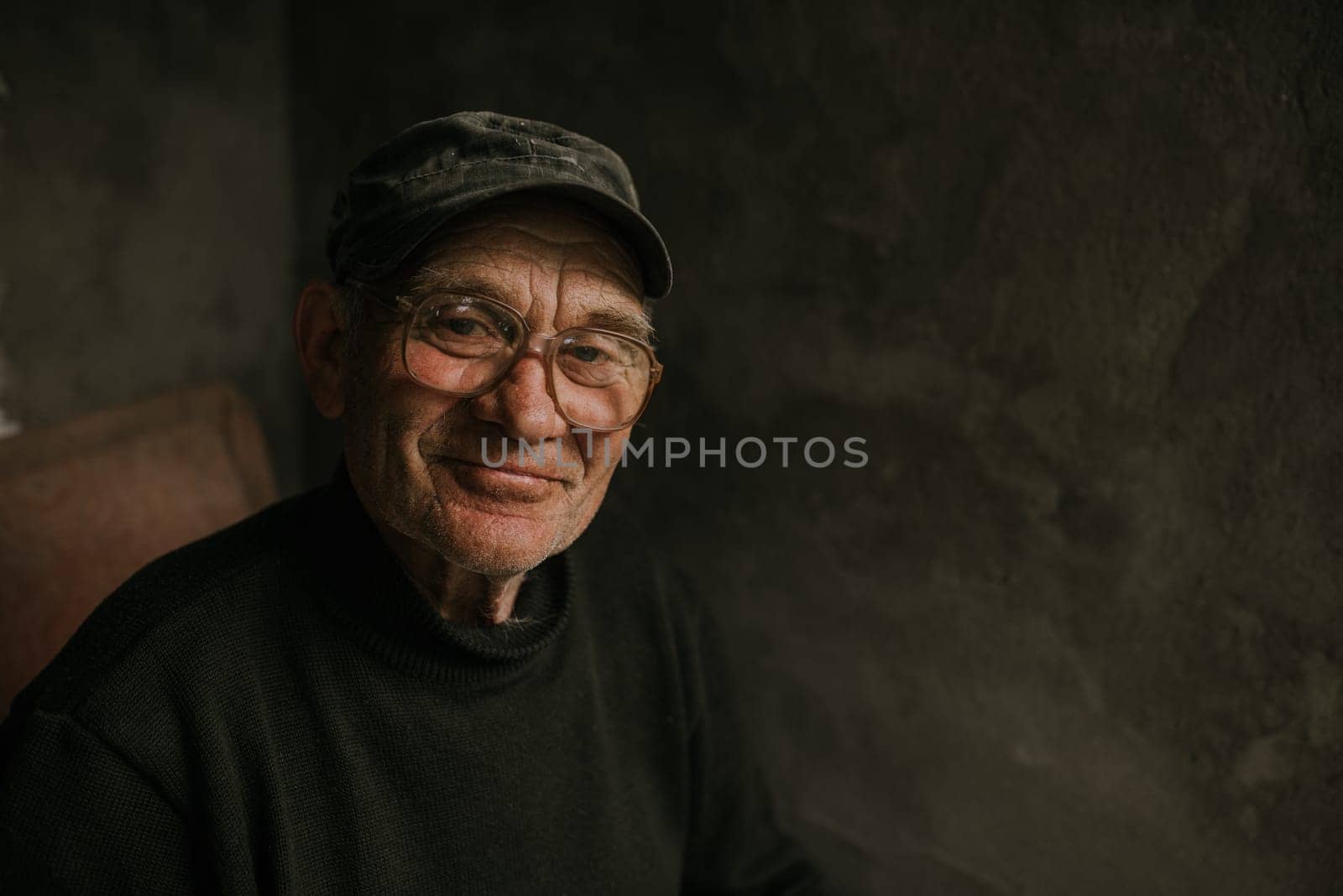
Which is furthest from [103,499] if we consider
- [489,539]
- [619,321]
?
[619,321]

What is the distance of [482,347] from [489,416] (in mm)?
87

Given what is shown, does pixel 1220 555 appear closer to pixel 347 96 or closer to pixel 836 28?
pixel 836 28

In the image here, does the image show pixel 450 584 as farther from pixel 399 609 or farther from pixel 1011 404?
pixel 1011 404

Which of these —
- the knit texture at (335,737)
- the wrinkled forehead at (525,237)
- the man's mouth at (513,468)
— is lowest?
the knit texture at (335,737)

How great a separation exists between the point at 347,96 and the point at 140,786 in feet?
5.81

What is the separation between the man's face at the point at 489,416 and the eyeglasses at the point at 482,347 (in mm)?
13

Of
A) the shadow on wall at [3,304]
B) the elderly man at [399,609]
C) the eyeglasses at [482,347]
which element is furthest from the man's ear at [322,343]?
the shadow on wall at [3,304]

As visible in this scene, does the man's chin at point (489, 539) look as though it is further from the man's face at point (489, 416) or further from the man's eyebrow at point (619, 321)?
the man's eyebrow at point (619, 321)

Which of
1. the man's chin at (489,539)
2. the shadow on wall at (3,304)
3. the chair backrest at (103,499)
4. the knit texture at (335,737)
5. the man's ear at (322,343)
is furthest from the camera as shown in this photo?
the shadow on wall at (3,304)

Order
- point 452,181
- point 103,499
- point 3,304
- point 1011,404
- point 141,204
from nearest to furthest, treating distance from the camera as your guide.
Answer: point 452,181 < point 1011,404 < point 103,499 < point 3,304 < point 141,204

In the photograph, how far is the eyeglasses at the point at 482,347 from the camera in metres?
1.13

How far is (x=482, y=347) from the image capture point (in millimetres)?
1146

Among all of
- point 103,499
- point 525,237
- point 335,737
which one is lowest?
point 335,737

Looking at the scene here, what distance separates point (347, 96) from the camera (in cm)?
229
